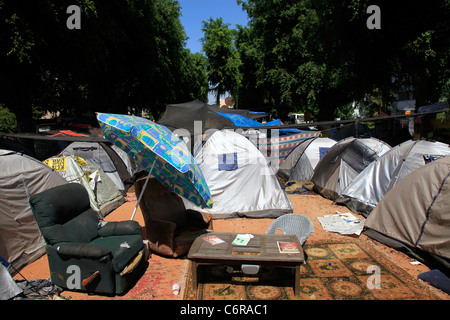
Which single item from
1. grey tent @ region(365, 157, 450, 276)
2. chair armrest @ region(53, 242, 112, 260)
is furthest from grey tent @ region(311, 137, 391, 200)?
chair armrest @ region(53, 242, 112, 260)

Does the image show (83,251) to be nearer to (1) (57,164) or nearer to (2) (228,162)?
(2) (228,162)

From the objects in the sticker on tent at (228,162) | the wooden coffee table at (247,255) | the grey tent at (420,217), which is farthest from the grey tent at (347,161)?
→ the wooden coffee table at (247,255)

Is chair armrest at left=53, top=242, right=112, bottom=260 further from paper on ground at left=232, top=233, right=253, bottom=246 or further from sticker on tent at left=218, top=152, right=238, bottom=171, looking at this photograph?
sticker on tent at left=218, top=152, right=238, bottom=171

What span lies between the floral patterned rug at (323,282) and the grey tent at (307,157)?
526 cm

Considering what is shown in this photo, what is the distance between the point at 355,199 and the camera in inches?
272

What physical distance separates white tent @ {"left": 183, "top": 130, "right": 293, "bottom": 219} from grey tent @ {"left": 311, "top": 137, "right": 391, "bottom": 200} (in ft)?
6.60

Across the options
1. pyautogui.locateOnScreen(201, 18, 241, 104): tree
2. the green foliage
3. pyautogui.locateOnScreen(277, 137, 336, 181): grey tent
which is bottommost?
pyautogui.locateOnScreen(277, 137, 336, 181): grey tent

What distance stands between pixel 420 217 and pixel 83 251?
16.6ft

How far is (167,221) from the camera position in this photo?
483cm

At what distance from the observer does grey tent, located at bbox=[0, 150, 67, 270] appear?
4.45 m

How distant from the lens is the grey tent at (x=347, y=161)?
25.0 ft
